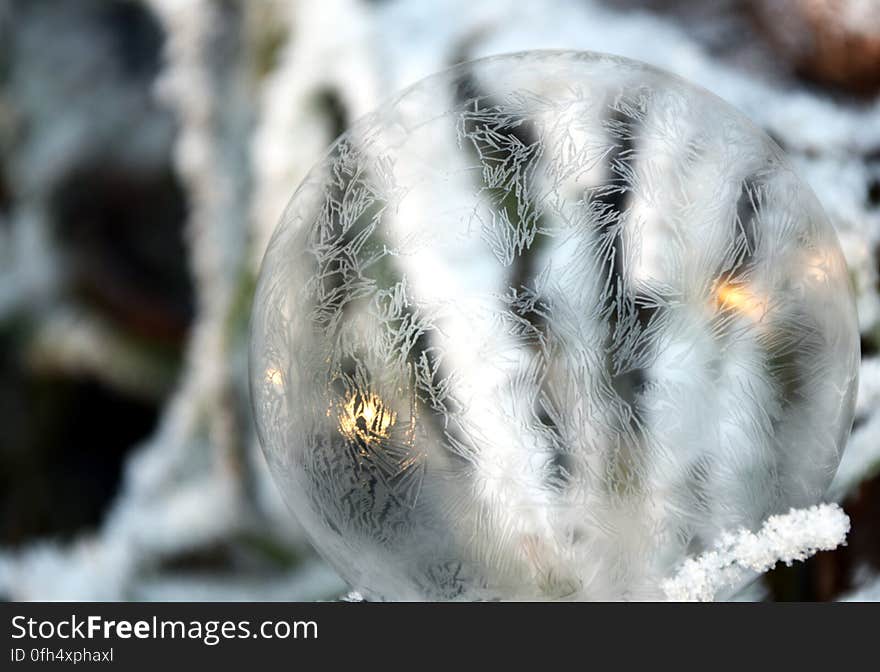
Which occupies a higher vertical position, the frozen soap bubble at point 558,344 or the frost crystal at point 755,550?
the frozen soap bubble at point 558,344

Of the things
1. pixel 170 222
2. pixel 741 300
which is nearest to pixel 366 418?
pixel 741 300

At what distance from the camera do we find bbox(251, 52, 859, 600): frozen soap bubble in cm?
40

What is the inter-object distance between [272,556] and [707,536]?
519 millimetres

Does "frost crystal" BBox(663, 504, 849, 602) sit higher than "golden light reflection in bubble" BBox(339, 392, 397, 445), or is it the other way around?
"golden light reflection in bubble" BBox(339, 392, 397, 445)

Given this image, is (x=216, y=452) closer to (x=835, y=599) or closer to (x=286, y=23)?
(x=286, y=23)

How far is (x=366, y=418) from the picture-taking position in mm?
422

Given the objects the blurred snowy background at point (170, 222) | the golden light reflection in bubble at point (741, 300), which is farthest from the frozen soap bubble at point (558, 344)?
the blurred snowy background at point (170, 222)

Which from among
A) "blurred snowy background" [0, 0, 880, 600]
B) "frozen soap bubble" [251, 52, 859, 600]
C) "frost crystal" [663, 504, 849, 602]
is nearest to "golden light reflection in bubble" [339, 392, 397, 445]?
"frozen soap bubble" [251, 52, 859, 600]

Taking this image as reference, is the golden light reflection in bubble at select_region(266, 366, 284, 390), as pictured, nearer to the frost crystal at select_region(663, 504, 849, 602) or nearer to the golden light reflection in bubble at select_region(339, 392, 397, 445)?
the golden light reflection in bubble at select_region(339, 392, 397, 445)

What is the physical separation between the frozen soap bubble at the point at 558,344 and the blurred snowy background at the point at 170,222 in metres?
0.39

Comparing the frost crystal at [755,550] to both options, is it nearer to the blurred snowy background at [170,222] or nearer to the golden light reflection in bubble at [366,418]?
the golden light reflection in bubble at [366,418]

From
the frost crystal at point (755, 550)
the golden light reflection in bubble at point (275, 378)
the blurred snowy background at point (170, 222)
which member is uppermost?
the blurred snowy background at point (170, 222)

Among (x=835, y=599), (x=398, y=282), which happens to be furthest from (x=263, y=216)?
(x=835, y=599)

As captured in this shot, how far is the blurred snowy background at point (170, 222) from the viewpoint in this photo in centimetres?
82
